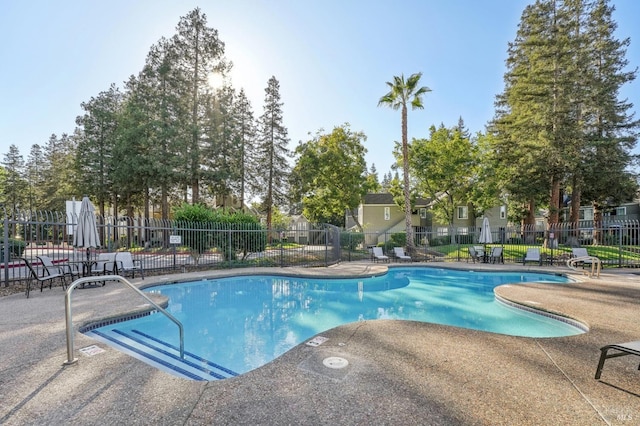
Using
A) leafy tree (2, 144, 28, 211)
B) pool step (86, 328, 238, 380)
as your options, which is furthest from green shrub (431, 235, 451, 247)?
leafy tree (2, 144, 28, 211)

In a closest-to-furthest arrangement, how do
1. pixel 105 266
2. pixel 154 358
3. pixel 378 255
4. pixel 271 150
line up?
pixel 154 358, pixel 105 266, pixel 378 255, pixel 271 150

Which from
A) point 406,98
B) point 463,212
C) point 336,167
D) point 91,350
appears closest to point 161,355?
point 91,350

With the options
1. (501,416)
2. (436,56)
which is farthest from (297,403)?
(436,56)

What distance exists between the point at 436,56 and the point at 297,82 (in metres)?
6.42

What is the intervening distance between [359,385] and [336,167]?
81.0 ft

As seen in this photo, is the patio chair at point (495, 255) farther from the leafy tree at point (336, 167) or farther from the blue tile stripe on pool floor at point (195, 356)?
the blue tile stripe on pool floor at point (195, 356)

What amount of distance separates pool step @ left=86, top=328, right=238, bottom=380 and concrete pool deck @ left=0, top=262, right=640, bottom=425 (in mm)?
613

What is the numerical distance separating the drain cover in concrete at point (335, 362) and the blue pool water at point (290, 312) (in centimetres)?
176

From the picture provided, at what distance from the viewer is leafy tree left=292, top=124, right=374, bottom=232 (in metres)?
27.1

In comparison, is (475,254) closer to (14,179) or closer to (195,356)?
(195,356)

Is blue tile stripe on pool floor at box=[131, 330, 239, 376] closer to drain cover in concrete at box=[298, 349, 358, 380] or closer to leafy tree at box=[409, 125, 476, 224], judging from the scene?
drain cover in concrete at box=[298, 349, 358, 380]

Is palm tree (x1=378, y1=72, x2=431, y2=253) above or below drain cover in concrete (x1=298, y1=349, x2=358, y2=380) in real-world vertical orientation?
above

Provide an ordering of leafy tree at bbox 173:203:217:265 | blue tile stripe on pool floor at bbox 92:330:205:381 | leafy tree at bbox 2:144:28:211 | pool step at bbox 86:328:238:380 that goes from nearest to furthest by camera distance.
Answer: blue tile stripe on pool floor at bbox 92:330:205:381 < pool step at bbox 86:328:238:380 < leafy tree at bbox 173:203:217:265 < leafy tree at bbox 2:144:28:211

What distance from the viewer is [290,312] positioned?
27.6 ft
